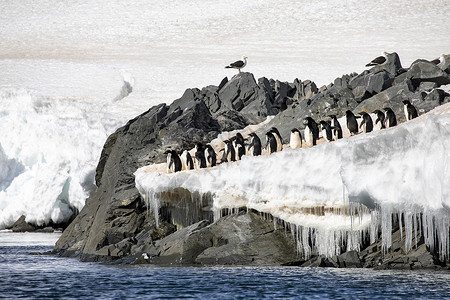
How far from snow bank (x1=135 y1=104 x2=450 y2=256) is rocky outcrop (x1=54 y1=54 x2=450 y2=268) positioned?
→ 0.51 metres

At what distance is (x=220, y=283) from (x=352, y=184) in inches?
124

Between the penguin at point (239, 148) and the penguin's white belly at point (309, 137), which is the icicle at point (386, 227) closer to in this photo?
the penguin's white belly at point (309, 137)

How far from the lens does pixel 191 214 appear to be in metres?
19.0

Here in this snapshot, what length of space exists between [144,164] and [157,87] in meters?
25.9

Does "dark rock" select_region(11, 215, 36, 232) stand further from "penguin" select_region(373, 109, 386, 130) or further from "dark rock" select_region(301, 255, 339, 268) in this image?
"dark rock" select_region(301, 255, 339, 268)

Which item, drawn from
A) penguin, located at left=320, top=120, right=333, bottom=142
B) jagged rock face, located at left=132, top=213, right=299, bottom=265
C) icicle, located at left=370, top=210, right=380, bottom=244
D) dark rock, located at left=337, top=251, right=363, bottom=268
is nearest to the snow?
jagged rock face, located at left=132, top=213, right=299, bottom=265

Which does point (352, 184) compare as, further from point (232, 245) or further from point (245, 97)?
point (245, 97)

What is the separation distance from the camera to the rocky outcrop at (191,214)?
1634 cm

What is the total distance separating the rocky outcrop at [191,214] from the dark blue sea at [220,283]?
0.78 meters

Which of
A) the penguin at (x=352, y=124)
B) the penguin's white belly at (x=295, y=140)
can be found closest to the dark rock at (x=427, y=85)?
the penguin at (x=352, y=124)

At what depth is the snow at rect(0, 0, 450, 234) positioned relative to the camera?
3438 centimetres

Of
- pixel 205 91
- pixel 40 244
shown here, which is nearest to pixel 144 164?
pixel 40 244

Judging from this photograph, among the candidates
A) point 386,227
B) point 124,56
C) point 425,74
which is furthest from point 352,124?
point 124,56

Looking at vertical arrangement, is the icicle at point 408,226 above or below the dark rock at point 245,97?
below
